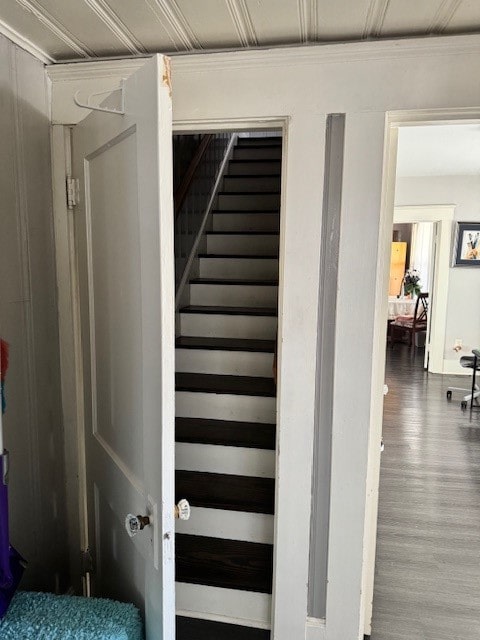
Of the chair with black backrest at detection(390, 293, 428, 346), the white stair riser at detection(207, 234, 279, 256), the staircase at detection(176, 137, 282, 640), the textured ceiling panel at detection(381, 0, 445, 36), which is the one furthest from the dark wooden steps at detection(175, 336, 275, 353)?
the chair with black backrest at detection(390, 293, 428, 346)

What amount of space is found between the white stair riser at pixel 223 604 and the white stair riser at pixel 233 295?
5.72ft

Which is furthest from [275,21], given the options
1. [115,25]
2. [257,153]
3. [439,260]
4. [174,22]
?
[439,260]

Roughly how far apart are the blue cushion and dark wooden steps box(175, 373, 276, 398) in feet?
3.98

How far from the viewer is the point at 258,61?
148 centimetres

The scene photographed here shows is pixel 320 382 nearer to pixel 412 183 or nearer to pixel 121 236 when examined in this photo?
pixel 121 236

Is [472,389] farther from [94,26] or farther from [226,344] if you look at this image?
Answer: [94,26]

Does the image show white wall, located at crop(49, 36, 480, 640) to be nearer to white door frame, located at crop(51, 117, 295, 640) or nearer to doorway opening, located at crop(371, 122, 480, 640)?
white door frame, located at crop(51, 117, 295, 640)

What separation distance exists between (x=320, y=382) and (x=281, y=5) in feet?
3.70

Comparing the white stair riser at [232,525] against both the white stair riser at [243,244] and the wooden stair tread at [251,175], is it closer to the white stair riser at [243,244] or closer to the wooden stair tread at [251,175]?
the white stair riser at [243,244]

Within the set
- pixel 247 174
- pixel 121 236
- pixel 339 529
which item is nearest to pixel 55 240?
pixel 121 236

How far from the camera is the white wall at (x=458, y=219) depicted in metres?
5.63

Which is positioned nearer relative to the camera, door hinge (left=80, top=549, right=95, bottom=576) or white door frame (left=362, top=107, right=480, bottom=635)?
white door frame (left=362, top=107, right=480, bottom=635)

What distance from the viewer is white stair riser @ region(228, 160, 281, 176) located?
4.11 m

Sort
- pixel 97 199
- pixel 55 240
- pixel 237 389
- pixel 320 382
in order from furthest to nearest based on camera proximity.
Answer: pixel 237 389 < pixel 55 240 < pixel 320 382 < pixel 97 199
